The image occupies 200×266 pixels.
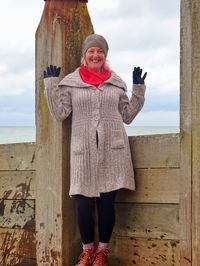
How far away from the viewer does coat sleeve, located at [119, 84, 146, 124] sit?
439 cm

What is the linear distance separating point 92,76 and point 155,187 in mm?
830

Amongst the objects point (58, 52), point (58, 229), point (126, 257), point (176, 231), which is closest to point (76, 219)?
point (58, 229)

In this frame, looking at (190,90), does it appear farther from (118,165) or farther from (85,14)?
(85,14)

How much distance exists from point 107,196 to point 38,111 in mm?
791

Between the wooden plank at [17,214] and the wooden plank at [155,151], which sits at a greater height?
the wooden plank at [155,151]

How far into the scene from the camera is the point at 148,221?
4324 mm

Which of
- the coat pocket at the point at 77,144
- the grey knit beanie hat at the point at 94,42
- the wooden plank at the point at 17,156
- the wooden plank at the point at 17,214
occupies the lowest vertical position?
the wooden plank at the point at 17,214

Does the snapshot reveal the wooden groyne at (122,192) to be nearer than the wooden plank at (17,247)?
Yes

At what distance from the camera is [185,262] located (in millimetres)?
3906

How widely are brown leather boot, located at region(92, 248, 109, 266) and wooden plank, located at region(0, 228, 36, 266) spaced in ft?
1.99

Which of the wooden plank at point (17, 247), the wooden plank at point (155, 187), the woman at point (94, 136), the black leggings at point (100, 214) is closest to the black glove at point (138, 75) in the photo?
the woman at point (94, 136)

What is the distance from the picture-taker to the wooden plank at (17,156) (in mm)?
4812

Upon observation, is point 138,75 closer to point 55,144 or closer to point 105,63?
point 105,63

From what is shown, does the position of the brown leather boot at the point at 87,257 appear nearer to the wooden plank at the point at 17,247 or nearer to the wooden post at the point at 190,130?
the wooden plank at the point at 17,247
